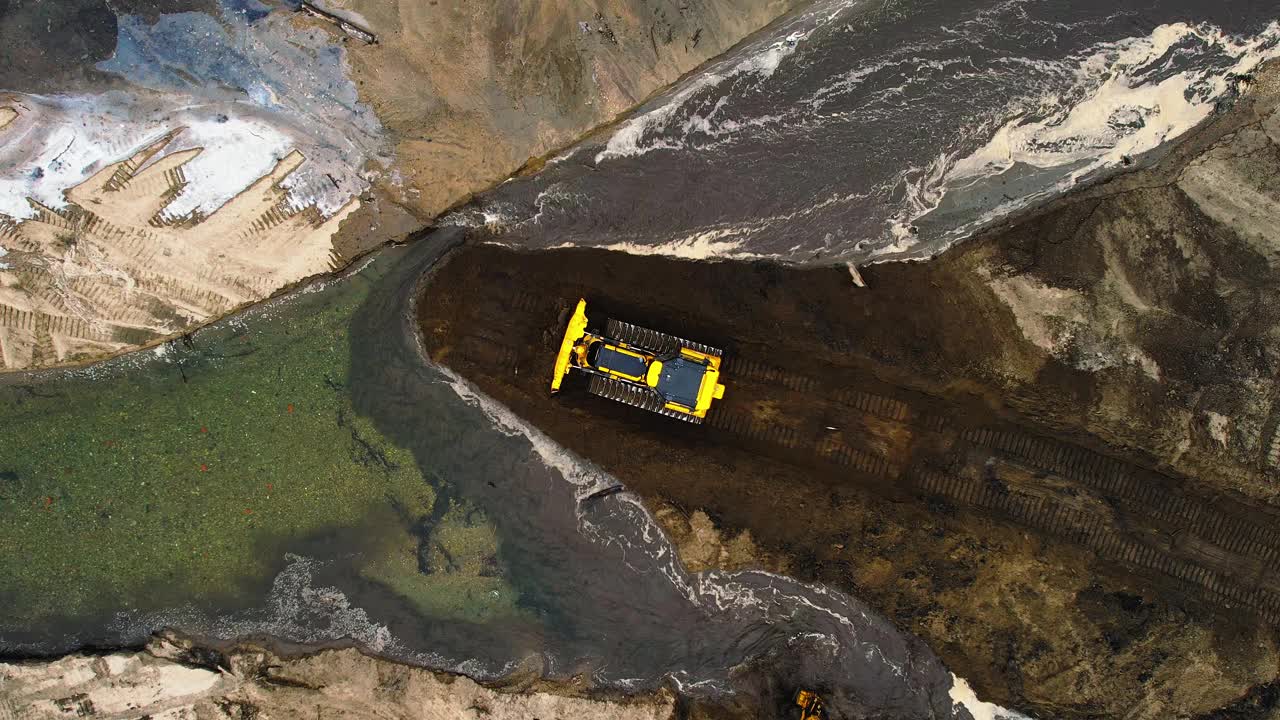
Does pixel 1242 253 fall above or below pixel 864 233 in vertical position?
above

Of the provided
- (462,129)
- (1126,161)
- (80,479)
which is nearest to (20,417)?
(80,479)

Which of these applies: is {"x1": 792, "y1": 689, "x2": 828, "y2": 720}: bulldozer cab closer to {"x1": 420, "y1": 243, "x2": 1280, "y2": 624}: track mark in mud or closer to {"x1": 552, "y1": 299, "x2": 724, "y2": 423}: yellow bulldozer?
{"x1": 420, "y1": 243, "x2": 1280, "y2": 624}: track mark in mud

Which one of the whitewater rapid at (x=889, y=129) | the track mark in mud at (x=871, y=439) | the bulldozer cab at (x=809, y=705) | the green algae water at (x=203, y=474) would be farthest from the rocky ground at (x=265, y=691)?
the whitewater rapid at (x=889, y=129)

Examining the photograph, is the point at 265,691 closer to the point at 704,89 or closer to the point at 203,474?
the point at 203,474

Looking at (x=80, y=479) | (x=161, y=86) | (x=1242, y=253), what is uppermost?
(x=1242, y=253)

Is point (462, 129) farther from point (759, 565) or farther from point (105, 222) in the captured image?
point (759, 565)

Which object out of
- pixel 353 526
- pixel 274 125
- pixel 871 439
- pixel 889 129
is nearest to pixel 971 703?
pixel 871 439

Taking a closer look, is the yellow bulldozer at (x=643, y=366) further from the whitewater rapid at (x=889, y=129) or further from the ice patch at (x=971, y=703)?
the ice patch at (x=971, y=703)
